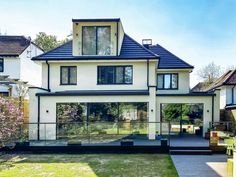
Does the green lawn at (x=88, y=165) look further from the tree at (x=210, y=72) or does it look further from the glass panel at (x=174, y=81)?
the tree at (x=210, y=72)

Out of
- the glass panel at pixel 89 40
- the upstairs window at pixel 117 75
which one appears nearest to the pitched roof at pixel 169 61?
the upstairs window at pixel 117 75

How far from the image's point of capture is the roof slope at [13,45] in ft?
98.0

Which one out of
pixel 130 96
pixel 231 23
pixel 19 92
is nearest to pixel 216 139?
pixel 130 96

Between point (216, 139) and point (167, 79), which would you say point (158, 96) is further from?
point (216, 139)

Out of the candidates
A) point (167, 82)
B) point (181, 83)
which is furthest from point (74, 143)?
point (181, 83)

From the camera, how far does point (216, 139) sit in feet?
48.8

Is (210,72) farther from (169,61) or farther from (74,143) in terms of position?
(74,143)

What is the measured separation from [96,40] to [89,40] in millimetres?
513

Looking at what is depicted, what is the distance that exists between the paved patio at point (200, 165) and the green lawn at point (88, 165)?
36cm

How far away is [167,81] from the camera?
23328 mm

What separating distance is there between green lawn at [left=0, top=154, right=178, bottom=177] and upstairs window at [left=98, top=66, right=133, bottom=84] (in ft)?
22.7

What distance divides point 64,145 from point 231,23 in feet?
42.1

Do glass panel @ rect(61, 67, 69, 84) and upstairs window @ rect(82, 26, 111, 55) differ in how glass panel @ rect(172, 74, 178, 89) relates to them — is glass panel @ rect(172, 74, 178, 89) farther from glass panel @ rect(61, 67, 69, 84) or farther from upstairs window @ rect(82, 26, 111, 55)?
glass panel @ rect(61, 67, 69, 84)

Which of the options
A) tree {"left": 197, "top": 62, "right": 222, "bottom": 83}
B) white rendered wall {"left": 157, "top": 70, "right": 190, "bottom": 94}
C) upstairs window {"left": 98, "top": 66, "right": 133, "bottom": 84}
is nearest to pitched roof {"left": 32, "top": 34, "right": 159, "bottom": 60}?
upstairs window {"left": 98, "top": 66, "right": 133, "bottom": 84}
